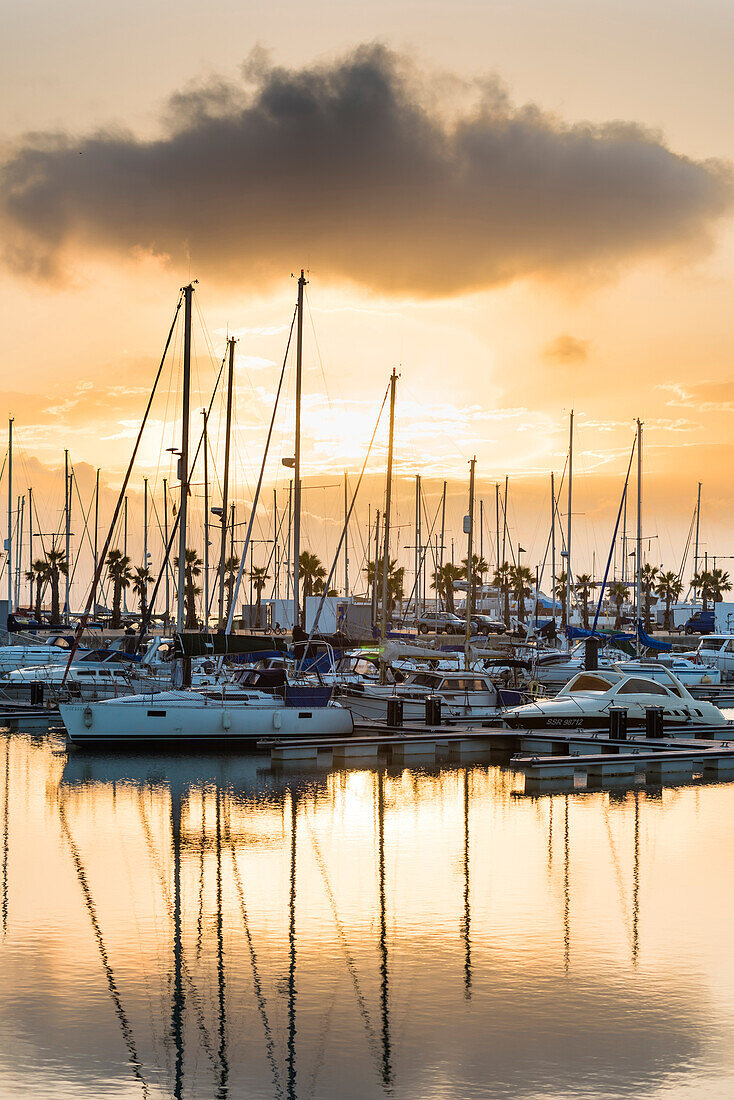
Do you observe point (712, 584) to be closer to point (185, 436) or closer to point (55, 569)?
point (55, 569)

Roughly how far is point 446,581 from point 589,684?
9286 cm

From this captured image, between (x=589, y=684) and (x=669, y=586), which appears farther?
(x=669, y=586)

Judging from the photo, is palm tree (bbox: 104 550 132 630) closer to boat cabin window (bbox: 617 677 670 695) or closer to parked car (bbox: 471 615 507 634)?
parked car (bbox: 471 615 507 634)

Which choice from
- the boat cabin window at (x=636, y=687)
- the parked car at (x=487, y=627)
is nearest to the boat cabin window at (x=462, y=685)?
the boat cabin window at (x=636, y=687)

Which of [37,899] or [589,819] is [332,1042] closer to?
[37,899]

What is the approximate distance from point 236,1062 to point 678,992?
5472 millimetres

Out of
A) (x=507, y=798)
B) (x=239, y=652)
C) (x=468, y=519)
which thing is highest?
(x=468, y=519)

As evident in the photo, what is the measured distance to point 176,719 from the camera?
116ft

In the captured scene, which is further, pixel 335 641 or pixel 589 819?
pixel 335 641

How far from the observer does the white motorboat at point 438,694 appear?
42500 mm

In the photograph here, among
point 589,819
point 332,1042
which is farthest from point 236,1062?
point 589,819

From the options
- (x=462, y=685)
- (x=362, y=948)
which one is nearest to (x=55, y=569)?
(x=462, y=685)

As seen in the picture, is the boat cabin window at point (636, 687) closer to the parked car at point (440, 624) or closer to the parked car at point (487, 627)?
the parked car at point (440, 624)

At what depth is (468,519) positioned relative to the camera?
56375mm
